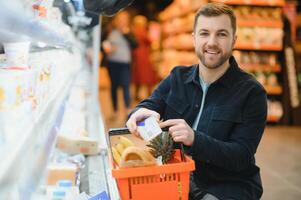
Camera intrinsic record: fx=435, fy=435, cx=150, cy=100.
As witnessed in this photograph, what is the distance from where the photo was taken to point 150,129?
5.68 ft

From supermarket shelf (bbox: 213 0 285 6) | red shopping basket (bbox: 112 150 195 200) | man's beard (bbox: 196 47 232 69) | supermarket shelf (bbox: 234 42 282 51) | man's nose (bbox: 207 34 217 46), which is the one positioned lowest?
red shopping basket (bbox: 112 150 195 200)

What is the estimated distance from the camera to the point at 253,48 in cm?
729

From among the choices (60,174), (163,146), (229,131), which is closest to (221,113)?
(229,131)

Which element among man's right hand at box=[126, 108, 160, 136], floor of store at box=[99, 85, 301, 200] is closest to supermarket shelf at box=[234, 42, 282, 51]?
floor of store at box=[99, 85, 301, 200]

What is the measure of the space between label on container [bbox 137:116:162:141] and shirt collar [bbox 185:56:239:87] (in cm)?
43

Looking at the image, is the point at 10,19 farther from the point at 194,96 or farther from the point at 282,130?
A: the point at 282,130

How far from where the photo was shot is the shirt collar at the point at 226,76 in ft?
6.61

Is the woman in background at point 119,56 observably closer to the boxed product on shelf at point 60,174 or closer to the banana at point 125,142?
the boxed product on shelf at point 60,174

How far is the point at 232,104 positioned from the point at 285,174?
2.69 m

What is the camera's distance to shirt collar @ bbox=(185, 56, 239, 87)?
79.4 inches

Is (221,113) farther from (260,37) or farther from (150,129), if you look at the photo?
(260,37)

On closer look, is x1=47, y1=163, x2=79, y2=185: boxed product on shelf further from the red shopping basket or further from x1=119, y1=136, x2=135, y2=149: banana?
the red shopping basket

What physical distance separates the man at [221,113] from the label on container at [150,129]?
2.1 inches

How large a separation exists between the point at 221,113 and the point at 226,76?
19cm
